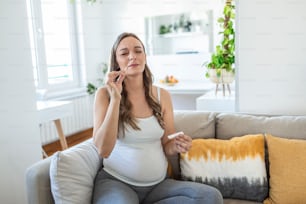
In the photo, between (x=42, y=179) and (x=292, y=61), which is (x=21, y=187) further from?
(x=292, y=61)

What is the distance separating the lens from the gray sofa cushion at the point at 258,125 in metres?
1.56

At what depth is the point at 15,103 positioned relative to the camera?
184 centimetres

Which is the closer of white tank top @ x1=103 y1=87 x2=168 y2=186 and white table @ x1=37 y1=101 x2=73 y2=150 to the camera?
white tank top @ x1=103 y1=87 x2=168 y2=186

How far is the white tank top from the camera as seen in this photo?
1.37m

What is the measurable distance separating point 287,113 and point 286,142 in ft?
1.53

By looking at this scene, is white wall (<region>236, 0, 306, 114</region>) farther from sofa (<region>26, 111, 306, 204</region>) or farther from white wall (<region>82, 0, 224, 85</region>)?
white wall (<region>82, 0, 224, 85</region>)

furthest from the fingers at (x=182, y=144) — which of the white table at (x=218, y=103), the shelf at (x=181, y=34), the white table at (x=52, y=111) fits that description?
the shelf at (x=181, y=34)

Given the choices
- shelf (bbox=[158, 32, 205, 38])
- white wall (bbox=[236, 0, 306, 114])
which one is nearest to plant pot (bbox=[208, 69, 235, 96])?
white wall (bbox=[236, 0, 306, 114])

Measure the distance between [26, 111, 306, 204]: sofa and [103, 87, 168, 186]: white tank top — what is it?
134 mm

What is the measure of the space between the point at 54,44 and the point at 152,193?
2.93 metres

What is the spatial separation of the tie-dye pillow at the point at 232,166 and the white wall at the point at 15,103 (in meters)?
1.04

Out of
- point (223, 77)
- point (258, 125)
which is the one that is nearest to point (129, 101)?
point (258, 125)

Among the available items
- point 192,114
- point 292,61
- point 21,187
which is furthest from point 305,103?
point 21,187

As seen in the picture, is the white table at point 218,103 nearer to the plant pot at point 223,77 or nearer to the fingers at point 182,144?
the plant pot at point 223,77
